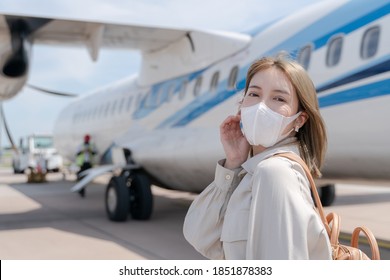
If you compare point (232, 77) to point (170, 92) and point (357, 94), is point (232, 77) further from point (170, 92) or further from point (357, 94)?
point (357, 94)

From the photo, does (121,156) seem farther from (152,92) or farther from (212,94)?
(212,94)

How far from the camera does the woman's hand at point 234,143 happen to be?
69.7 inches

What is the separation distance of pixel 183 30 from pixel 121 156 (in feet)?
8.81

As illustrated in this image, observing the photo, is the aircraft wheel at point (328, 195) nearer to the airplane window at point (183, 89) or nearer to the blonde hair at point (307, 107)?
the airplane window at point (183, 89)

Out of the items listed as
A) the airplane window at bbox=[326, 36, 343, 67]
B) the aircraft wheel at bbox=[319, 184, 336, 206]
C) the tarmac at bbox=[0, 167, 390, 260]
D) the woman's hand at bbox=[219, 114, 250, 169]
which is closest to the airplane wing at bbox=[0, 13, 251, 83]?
the airplane window at bbox=[326, 36, 343, 67]

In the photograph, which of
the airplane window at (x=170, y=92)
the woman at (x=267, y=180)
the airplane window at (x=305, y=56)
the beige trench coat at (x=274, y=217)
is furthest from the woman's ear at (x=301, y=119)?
the airplane window at (x=170, y=92)

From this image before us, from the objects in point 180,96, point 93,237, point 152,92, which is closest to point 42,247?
point 93,237

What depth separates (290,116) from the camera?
1656 mm

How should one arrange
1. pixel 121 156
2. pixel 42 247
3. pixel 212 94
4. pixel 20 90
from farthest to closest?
1. pixel 121 156
2. pixel 20 90
3. pixel 212 94
4. pixel 42 247

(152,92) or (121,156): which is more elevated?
(152,92)

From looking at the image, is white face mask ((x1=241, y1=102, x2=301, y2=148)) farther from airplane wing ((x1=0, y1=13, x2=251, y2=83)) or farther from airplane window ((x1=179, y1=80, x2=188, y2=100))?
airplane window ((x1=179, y1=80, x2=188, y2=100))

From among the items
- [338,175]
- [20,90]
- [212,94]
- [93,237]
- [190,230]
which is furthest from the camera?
[20,90]
